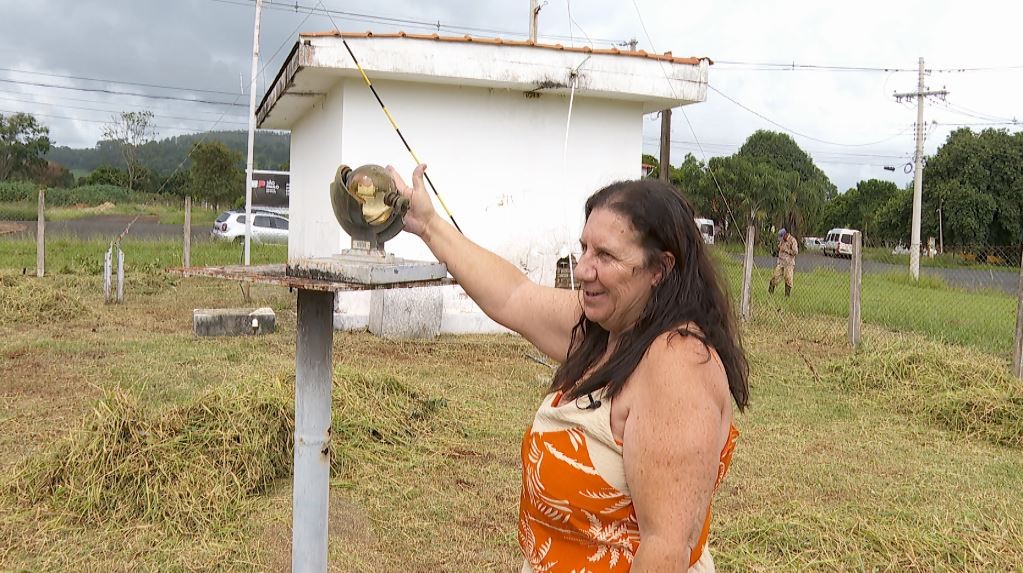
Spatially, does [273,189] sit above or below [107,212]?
above

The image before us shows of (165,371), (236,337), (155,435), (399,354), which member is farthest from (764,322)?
(155,435)

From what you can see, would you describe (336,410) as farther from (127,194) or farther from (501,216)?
(127,194)

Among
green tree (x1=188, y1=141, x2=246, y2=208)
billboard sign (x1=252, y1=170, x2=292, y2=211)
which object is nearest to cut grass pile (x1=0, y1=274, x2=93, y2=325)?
billboard sign (x1=252, y1=170, x2=292, y2=211)

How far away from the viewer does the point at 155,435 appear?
3.92m

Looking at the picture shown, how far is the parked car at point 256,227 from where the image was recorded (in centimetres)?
2203

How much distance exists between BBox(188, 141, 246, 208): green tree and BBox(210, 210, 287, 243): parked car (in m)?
19.7

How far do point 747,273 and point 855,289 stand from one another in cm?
164

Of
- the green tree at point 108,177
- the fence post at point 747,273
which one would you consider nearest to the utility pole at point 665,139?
the fence post at point 747,273

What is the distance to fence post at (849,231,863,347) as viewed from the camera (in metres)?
8.76

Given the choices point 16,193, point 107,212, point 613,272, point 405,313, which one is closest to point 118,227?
point 107,212

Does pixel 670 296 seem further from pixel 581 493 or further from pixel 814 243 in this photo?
pixel 814 243

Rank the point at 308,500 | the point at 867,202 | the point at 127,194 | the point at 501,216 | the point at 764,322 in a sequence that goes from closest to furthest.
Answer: the point at 308,500 → the point at 501,216 → the point at 764,322 → the point at 127,194 → the point at 867,202

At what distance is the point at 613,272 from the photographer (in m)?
1.59

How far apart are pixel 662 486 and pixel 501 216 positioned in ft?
27.2
